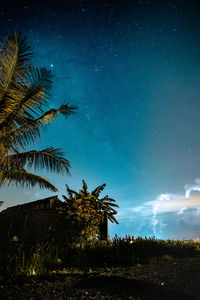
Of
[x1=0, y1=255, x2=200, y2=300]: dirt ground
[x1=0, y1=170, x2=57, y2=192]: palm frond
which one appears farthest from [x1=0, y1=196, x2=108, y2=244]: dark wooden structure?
[x1=0, y1=255, x2=200, y2=300]: dirt ground

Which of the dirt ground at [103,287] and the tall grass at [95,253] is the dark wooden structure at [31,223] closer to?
the tall grass at [95,253]

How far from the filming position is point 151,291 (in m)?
2.72

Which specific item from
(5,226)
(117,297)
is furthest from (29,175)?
(117,297)

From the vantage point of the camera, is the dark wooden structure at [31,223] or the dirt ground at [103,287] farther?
the dark wooden structure at [31,223]

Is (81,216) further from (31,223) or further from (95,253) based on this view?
(31,223)

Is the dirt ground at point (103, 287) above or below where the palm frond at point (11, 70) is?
below

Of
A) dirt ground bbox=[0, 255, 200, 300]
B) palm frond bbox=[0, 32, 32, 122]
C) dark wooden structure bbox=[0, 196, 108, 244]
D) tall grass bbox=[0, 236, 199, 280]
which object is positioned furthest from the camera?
dark wooden structure bbox=[0, 196, 108, 244]

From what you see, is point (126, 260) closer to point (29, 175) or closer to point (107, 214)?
point (29, 175)

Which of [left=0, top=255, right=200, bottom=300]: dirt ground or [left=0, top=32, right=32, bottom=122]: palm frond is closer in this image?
[left=0, top=255, right=200, bottom=300]: dirt ground

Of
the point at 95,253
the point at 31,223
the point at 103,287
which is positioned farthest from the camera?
the point at 31,223

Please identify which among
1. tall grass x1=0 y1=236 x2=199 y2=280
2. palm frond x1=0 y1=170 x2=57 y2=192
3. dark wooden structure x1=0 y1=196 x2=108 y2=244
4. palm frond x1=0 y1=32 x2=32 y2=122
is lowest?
tall grass x1=0 y1=236 x2=199 y2=280

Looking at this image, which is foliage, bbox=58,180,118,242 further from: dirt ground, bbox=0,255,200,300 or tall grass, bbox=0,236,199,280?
dirt ground, bbox=0,255,200,300

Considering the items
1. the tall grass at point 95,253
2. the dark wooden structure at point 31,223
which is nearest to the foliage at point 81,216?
the tall grass at point 95,253

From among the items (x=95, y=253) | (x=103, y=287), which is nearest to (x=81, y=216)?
(x=95, y=253)
